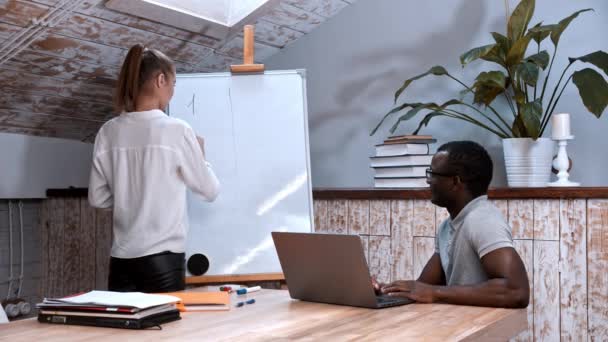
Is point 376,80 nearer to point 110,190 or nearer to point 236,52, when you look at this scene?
point 236,52

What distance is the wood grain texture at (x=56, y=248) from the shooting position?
396 centimetres

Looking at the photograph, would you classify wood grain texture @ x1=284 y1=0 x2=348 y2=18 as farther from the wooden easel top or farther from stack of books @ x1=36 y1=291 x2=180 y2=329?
stack of books @ x1=36 y1=291 x2=180 y2=329

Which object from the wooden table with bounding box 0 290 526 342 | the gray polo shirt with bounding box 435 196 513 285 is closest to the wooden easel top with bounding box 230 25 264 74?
the gray polo shirt with bounding box 435 196 513 285

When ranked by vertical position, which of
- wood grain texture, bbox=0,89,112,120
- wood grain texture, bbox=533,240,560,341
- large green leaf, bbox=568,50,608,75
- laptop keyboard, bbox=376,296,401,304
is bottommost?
wood grain texture, bbox=533,240,560,341

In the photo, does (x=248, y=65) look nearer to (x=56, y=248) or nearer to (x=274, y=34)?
A: (x=274, y=34)

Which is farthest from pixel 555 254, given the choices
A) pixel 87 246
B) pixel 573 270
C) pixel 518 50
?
pixel 87 246

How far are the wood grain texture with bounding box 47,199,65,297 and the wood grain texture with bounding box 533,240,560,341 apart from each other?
2541mm

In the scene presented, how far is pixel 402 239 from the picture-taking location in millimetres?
3246

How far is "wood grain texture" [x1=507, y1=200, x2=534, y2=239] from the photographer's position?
294 cm

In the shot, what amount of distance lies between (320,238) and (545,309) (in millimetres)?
1521

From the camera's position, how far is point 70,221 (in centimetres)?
398

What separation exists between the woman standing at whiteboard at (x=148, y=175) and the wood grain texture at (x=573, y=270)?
143 cm

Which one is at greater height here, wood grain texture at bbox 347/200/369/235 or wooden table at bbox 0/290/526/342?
wood grain texture at bbox 347/200/369/235

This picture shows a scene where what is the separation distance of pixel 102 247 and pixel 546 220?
2356mm
